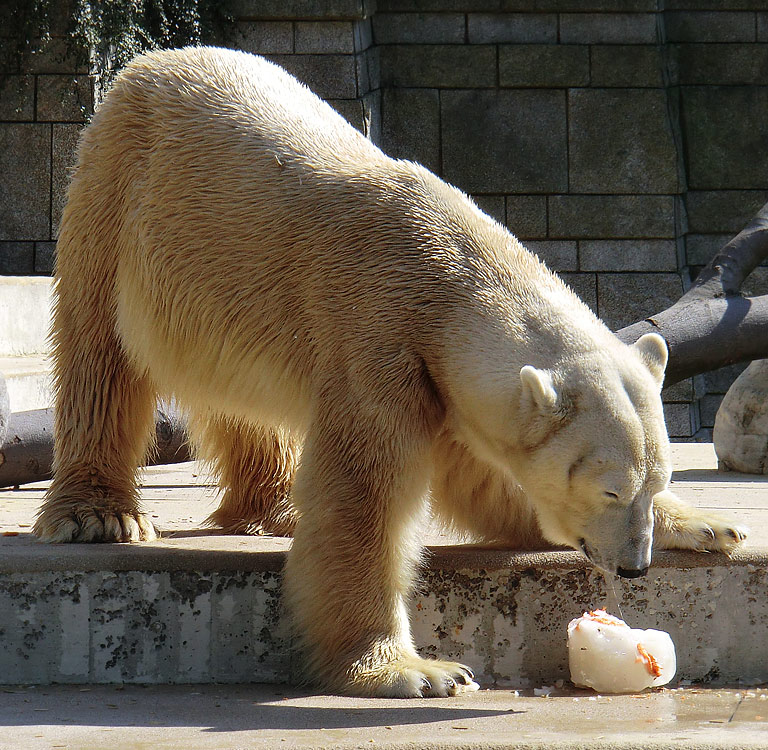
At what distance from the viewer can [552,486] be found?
297 cm

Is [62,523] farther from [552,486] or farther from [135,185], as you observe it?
[552,486]

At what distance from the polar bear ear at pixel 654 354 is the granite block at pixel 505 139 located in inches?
295

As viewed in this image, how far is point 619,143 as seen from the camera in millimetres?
10531

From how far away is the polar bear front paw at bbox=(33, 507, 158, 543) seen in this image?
371 cm

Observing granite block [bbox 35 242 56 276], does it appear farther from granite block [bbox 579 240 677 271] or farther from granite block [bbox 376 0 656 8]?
granite block [bbox 579 240 677 271]

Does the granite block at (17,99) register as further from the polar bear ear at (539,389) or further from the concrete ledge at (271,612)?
the polar bear ear at (539,389)

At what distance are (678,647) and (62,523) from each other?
1.89 m

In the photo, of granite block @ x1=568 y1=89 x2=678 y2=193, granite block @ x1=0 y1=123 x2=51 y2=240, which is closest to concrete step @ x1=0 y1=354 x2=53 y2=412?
granite block @ x1=0 y1=123 x2=51 y2=240

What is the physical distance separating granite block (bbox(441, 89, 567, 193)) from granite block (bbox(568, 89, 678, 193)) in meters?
0.15

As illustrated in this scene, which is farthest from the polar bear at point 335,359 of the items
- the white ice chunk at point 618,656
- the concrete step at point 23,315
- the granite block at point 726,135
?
the granite block at point 726,135

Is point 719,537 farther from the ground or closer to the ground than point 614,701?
farther from the ground

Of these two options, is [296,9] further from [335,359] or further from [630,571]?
[630,571]

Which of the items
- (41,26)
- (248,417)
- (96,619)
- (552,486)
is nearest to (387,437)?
(552,486)

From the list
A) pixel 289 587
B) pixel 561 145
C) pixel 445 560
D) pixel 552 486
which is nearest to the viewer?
pixel 552 486
